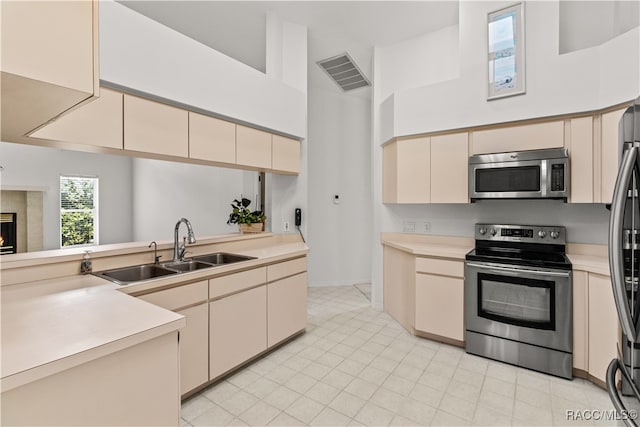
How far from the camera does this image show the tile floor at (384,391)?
6.12ft

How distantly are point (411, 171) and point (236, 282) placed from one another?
7.06 ft

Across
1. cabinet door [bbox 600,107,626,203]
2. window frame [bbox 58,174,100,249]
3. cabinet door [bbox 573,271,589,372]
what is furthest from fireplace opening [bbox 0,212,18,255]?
cabinet door [bbox 600,107,626,203]

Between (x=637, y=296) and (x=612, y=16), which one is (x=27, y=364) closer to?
(x=637, y=296)

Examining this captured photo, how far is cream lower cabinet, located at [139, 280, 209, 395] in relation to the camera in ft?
6.29

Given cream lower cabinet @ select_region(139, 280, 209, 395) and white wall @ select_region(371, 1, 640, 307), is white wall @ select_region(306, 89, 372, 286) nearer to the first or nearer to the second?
white wall @ select_region(371, 1, 640, 307)

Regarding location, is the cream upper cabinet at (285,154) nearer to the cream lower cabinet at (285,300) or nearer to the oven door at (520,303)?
the cream lower cabinet at (285,300)

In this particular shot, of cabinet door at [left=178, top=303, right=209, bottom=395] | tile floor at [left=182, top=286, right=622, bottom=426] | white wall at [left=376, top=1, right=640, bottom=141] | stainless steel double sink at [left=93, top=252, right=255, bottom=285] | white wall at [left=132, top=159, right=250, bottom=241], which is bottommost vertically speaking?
tile floor at [left=182, top=286, right=622, bottom=426]

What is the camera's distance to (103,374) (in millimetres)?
987

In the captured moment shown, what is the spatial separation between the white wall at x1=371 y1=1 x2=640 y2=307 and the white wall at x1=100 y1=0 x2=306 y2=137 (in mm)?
1306

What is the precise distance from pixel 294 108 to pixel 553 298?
9.87 ft

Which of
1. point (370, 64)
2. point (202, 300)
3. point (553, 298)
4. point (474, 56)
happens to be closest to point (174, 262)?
point (202, 300)

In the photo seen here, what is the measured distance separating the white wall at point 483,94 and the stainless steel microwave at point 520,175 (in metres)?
0.35

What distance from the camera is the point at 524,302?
2.47 meters

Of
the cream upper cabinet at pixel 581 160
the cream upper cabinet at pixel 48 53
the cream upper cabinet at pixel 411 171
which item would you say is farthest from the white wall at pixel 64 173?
the cream upper cabinet at pixel 581 160
